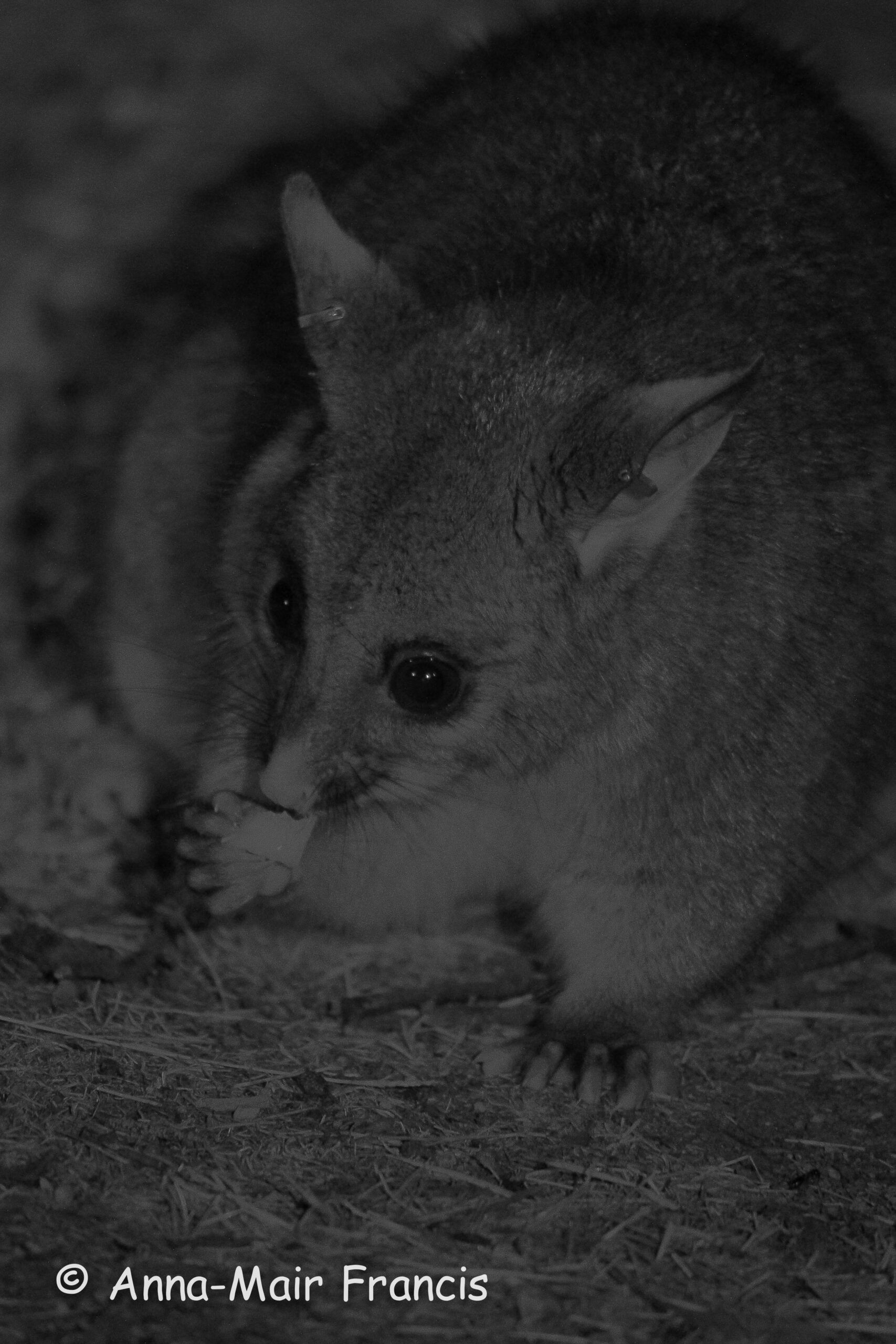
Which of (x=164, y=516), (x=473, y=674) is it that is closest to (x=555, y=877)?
(x=473, y=674)

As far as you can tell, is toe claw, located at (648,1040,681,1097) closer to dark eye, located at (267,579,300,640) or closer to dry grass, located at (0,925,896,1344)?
dry grass, located at (0,925,896,1344)

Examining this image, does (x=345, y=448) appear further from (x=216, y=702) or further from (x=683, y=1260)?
(x=683, y=1260)
